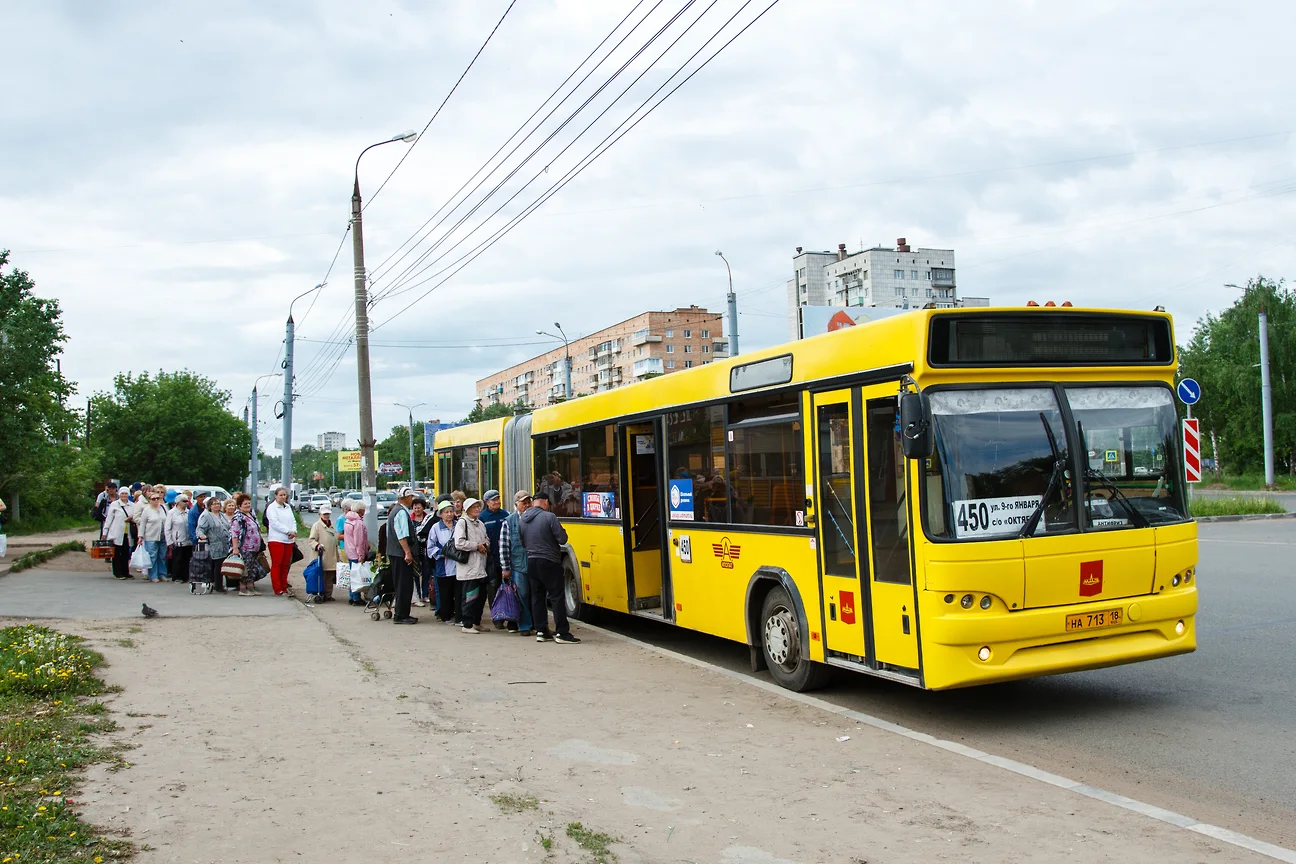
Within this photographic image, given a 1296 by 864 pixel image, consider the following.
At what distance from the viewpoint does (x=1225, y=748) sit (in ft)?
22.4

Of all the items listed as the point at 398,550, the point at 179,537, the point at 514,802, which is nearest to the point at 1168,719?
the point at 514,802

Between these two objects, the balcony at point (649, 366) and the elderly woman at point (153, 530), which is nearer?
the elderly woman at point (153, 530)

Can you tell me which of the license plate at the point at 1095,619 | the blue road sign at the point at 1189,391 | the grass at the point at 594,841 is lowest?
the grass at the point at 594,841

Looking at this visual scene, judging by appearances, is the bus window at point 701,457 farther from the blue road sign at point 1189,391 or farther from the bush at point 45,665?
the blue road sign at point 1189,391

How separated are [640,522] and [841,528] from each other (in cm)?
464

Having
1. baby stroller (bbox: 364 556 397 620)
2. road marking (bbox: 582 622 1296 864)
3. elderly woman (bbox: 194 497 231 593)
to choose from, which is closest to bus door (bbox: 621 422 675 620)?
road marking (bbox: 582 622 1296 864)

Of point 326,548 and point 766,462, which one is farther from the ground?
point 766,462

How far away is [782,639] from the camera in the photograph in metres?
9.23

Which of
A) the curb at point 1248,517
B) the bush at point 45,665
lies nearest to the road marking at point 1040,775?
the bush at point 45,665

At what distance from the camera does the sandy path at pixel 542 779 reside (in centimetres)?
507

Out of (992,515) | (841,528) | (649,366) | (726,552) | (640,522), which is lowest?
(726,552)

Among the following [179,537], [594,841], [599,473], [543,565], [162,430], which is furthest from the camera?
[162,430]

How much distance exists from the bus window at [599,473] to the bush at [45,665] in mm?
5736

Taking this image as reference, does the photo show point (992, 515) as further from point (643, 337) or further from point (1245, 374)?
point (643, 337)
